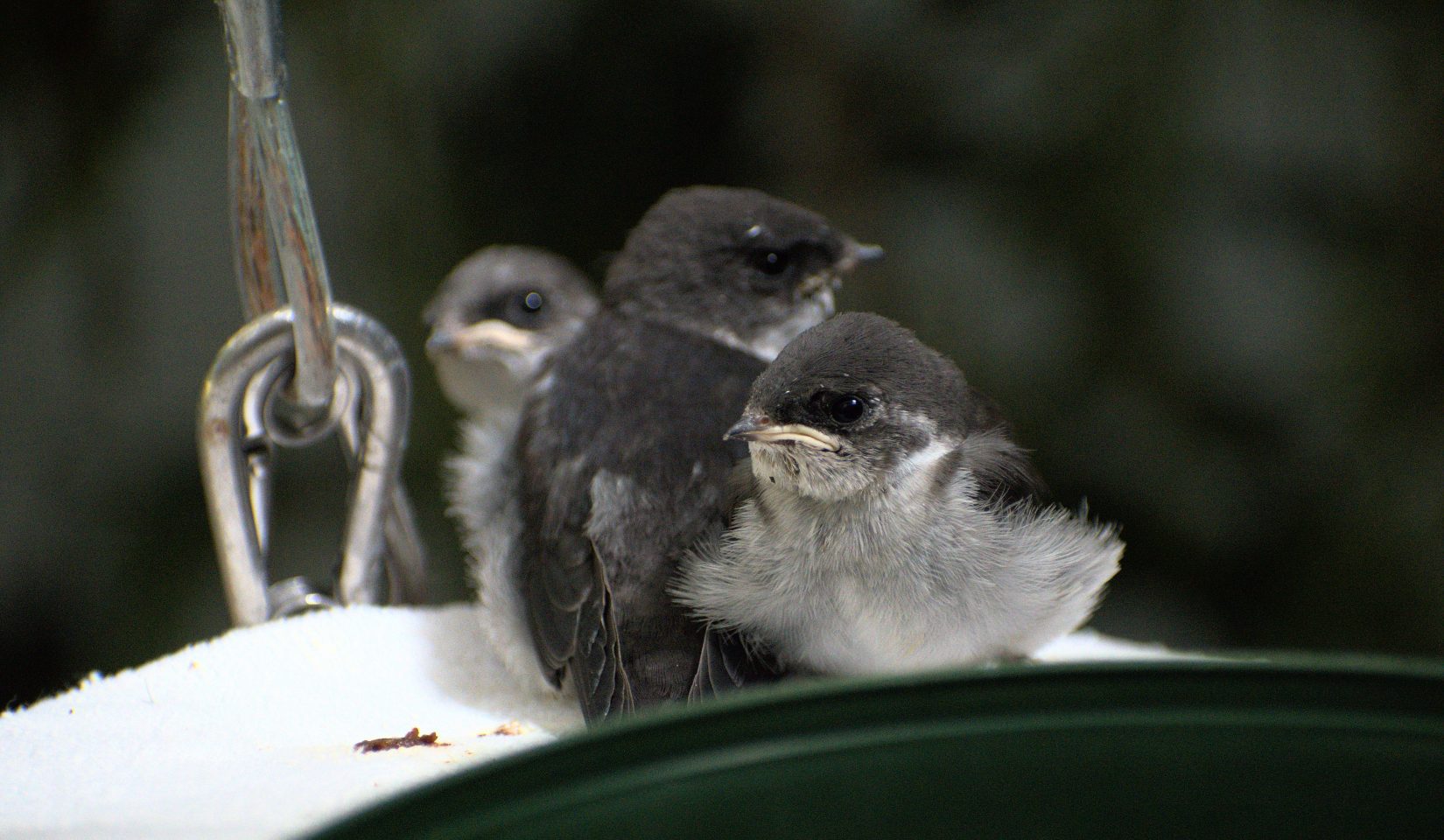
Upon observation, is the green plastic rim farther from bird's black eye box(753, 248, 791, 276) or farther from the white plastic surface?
bird's black eye box(753, 248, 791, 276)

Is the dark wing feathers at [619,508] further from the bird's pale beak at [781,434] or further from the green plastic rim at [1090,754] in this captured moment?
the green plastic rim at [1090,754]

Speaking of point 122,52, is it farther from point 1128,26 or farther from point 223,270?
point 1128,26

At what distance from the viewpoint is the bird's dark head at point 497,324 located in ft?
6.57

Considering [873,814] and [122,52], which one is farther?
[122,52]

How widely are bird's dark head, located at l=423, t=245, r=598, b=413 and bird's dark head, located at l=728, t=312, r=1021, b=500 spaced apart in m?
1.03

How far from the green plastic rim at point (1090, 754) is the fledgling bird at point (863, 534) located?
1.24 ft

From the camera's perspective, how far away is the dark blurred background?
8.25 ft

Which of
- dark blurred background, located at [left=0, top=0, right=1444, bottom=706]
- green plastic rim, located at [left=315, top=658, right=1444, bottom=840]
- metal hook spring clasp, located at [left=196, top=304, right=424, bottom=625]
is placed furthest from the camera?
dark blurred background, located at [left=0, top=0, right=1444, bottom=706]

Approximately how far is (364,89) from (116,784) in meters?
1.93

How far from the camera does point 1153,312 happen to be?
2.56 meters

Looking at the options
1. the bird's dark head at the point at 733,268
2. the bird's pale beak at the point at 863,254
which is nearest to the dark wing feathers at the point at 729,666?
the bird's dark head at the point at 733,268

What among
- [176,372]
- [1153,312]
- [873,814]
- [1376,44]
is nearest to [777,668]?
[873,814]

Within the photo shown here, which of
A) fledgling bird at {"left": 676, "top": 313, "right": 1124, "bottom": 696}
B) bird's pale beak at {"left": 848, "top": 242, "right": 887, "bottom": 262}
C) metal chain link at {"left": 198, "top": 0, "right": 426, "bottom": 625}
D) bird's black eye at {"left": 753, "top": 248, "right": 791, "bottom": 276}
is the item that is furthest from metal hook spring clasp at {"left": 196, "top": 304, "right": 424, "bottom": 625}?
bird's pale beak at {"left": 848, "top": 242, "right": 887, "bottom": 262}

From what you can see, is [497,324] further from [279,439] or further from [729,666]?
[729,666]
